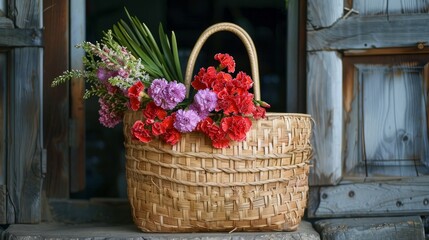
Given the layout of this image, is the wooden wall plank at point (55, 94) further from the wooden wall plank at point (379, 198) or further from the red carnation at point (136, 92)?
the wooden wall plank at point (379, 198)

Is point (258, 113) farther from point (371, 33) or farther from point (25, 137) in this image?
point (25, 137)

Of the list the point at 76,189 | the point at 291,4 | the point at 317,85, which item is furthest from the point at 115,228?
the point at 291,4

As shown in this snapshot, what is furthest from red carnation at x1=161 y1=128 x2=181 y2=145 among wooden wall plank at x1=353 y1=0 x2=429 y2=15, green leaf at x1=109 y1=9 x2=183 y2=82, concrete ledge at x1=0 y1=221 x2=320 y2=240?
wooden wall plank at x1=353 y1=0 x2=429 y2=15

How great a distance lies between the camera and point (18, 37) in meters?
2.84

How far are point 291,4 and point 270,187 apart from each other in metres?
0.99

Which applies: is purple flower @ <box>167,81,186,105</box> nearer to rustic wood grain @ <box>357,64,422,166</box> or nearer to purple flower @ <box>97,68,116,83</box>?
purple flower @ <box>97,68,116,83</box>

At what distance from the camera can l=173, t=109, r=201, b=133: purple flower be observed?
2.31 metres

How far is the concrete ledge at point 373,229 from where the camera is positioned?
2.70 meters

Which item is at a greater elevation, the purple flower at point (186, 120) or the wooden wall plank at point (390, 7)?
the wooden wall plank at point (390, 7)

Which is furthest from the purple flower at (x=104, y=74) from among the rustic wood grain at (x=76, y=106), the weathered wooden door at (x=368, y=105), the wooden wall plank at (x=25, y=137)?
the weathered wooden door at (x=368, y=105)

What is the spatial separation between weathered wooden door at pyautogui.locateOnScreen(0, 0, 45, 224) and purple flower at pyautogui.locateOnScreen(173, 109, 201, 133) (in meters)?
0.82

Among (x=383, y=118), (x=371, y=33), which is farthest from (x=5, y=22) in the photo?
(x=383, y=118)

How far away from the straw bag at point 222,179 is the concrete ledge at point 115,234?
0.09 feet

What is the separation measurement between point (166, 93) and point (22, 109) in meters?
0.83
